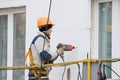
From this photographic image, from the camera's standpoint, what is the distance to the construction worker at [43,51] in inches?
309

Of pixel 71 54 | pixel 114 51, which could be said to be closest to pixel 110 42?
pixel 114 51

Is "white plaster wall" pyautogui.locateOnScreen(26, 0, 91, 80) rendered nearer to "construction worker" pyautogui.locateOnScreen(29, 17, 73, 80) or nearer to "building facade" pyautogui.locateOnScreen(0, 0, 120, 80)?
"building facade" pyautogui.locateOnScreen(0, 0, 120, 80)

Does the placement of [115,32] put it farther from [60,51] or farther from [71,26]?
[60,51]

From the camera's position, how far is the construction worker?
309 inches

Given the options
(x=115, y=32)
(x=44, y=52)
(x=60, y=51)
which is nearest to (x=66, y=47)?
(x=60, y=51)

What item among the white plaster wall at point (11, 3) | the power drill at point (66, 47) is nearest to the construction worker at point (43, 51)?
the power drill at point (66, 47)

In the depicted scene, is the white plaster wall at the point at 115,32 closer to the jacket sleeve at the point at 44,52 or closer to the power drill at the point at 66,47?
the power drill at the point at 66,47

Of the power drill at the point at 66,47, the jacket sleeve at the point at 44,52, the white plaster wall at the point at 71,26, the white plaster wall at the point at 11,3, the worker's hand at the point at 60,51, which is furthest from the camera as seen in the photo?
the white plaster wall at the point at 11,3

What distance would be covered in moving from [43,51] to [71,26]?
93 centimetres

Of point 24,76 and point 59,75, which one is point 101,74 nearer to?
point 59,75

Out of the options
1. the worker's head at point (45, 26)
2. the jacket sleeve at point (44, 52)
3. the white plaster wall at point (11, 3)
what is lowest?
the jacket sleeve at point (44, 52)

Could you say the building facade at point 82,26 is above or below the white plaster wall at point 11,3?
below

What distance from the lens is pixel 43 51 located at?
307 inches

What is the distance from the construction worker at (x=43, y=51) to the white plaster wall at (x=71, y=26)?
299mm
